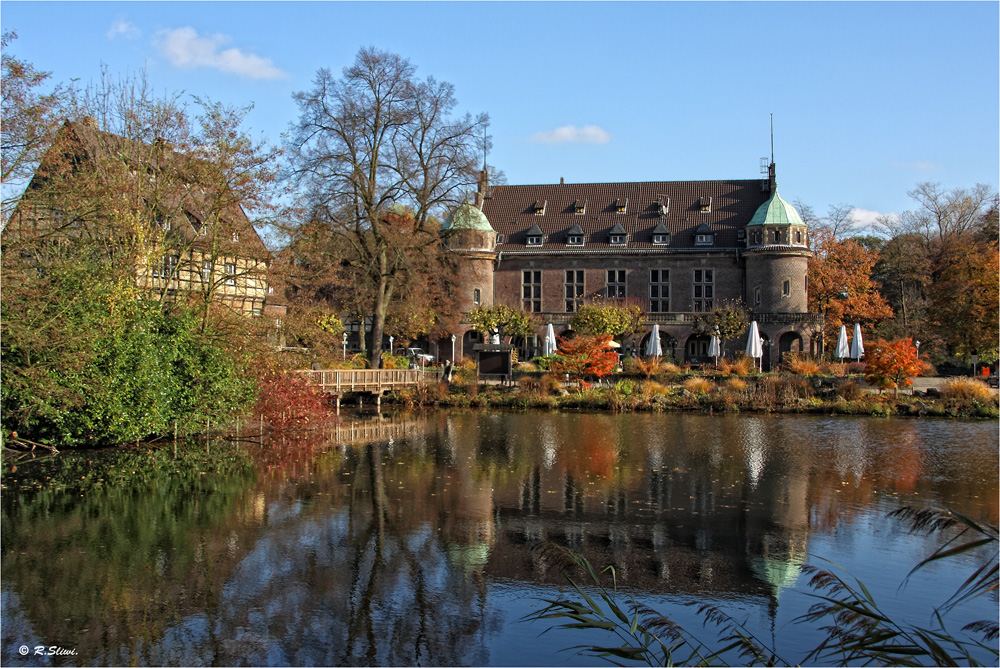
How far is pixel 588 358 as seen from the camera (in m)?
33.4

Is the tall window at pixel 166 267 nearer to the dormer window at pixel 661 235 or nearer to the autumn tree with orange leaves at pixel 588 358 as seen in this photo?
the autumn tree with orange leaves at pixel 588 358

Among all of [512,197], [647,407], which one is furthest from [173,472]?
[512,197]

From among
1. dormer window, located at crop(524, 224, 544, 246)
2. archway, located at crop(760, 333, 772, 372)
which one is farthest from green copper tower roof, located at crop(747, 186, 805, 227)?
dormer window, located at crop(524, 224, 544, 246)

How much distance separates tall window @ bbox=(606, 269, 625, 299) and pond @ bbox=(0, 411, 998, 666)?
101 ft

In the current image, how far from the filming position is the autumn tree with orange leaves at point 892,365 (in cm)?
3009

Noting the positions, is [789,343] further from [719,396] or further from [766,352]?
[719,396]

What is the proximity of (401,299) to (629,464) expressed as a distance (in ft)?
74.0

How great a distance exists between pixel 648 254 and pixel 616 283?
2.56m

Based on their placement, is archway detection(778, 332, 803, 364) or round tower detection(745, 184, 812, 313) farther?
round tower detection(745, 184, 812, 313)

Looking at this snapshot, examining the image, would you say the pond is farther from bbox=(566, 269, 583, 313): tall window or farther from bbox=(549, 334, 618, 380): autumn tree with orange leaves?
bbox=(566, 269, 583, 313): tall window

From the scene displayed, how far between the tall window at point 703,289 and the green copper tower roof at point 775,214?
3.90 m

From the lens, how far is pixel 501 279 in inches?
2079

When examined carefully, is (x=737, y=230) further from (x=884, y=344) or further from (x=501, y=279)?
(x=884, y=344)

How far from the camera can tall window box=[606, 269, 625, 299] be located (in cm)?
5178
